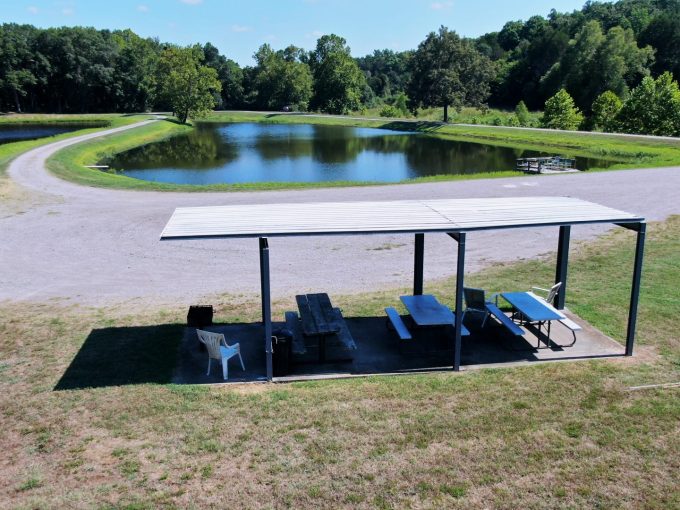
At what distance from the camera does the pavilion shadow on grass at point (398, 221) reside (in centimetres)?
794

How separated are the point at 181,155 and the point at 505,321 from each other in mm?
40244

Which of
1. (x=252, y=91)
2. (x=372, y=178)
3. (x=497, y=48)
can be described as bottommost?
(x=372, y=178)

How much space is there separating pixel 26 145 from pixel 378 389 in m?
41.6

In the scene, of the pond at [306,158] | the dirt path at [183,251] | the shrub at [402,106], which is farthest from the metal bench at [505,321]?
the shrub at [402,106]

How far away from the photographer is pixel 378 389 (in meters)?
7.86

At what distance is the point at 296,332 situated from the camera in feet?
30.8

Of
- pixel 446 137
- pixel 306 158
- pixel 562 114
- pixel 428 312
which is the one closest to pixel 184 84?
pixel 446 137

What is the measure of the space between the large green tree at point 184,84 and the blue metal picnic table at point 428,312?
7080 centimetres

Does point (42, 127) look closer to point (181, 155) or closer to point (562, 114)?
point (181, 155)

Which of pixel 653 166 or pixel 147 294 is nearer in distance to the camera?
pixel 147 294

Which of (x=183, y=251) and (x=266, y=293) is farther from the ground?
(x=266, y=293)

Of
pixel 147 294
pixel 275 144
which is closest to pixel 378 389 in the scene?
pixel 147 294

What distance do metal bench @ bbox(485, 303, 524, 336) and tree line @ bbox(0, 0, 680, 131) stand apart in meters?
49.2

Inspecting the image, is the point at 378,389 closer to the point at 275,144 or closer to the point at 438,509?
the point at 438,509
